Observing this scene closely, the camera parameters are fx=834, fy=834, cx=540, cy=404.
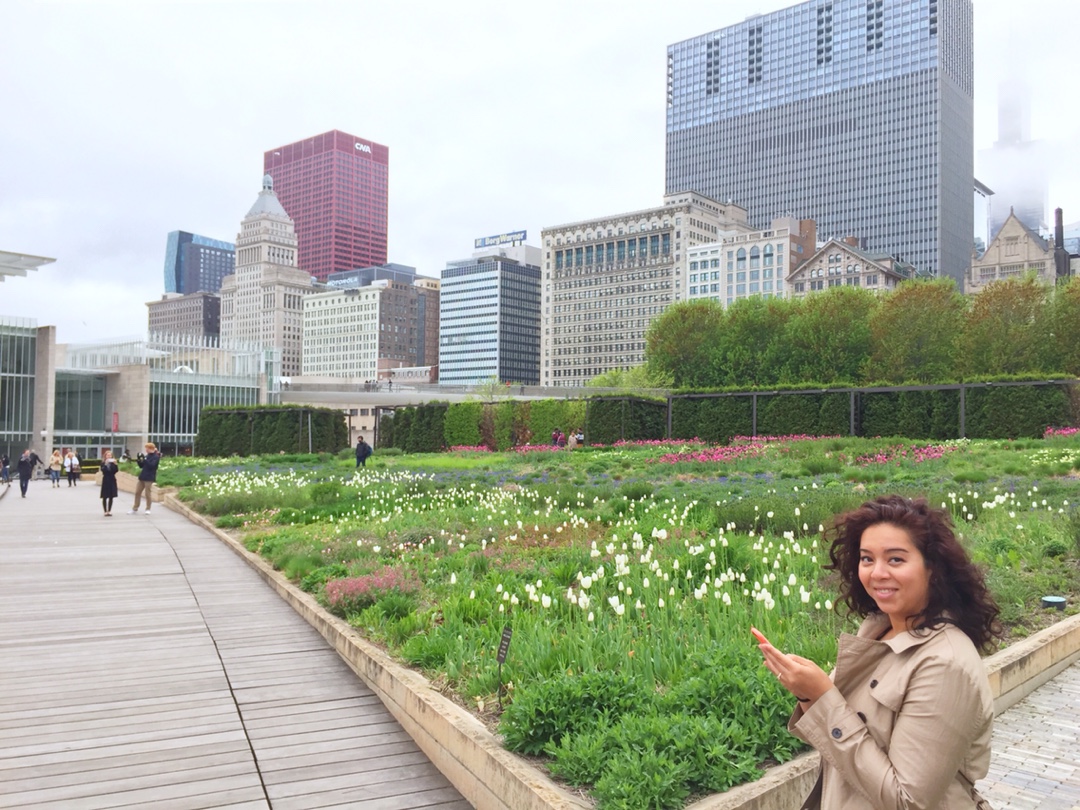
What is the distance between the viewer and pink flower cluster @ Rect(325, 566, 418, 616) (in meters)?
7.75

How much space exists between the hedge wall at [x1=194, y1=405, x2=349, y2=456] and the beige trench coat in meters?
41.5

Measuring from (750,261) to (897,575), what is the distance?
5785 inches

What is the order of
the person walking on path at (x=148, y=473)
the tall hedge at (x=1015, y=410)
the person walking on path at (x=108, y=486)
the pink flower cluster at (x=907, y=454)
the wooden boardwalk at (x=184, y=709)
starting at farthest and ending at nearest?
the tall hedge at (x=1015, y=410) → the pink flower cluster at (x=907, y=454) → the person walking on path at (x=148, y=473) → the person walking on path at (x=108, y=486) → the wooden boardwalk at (x=184, y=709)

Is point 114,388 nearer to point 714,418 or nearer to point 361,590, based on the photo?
point 714,418

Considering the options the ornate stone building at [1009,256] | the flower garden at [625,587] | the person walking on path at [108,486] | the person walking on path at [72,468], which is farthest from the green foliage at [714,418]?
the ornate stone building at [1009,256]

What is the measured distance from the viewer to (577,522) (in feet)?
36.7

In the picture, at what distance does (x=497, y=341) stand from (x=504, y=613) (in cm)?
19051

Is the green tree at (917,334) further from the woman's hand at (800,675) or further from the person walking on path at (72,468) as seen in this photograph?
the woman's hand at (800,675)

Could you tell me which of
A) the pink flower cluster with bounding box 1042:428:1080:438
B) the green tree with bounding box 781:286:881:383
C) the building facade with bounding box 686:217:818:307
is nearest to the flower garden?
the pink flower cluster with bounding box 1042:428:1080:438

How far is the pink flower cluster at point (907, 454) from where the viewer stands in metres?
20.7

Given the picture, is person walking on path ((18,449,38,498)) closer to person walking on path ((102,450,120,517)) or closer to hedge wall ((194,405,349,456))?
person walking on path ((102,450,120,517))

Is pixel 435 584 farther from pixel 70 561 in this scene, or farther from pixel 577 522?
pixel 70 561

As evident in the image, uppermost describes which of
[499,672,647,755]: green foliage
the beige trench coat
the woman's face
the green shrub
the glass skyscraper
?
the glass skyscraper

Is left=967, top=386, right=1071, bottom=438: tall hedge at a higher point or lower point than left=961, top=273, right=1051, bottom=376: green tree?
lower
